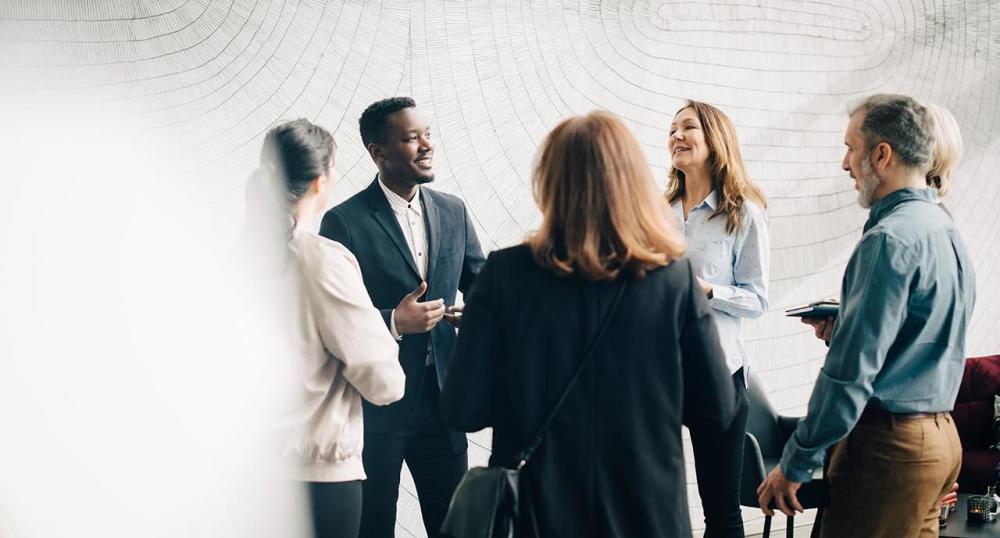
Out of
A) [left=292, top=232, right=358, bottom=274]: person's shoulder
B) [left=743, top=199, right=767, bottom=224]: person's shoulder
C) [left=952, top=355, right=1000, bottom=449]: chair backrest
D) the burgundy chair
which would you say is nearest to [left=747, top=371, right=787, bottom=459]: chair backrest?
the burgundy chair

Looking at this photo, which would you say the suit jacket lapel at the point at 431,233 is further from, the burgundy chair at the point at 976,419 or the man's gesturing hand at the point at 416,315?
the burgundy chair at the point at 976,419

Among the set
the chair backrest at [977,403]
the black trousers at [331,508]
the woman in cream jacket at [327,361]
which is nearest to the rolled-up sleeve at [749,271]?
the woman in cream jacket at [327,361]

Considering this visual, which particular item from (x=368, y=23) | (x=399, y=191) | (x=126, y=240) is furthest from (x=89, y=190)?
(x=368, y=23)

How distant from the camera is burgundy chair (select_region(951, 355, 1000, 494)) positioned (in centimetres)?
413

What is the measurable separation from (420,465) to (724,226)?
3.73 feet

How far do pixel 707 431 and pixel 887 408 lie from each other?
0.50m

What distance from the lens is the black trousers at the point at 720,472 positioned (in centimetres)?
190

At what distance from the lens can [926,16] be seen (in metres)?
4.80

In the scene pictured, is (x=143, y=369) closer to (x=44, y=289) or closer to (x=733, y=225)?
(x=44, y=289)

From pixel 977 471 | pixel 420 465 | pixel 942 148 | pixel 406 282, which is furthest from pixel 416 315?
pixel 977 471

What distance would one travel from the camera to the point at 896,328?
6.61 ft

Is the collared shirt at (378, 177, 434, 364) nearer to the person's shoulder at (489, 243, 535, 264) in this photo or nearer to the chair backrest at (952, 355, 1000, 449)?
the person's shoulder at (489, 243, 535, 264)

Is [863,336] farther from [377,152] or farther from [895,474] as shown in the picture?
[377,152]

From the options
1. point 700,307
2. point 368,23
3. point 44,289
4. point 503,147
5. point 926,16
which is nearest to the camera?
point 700,307
